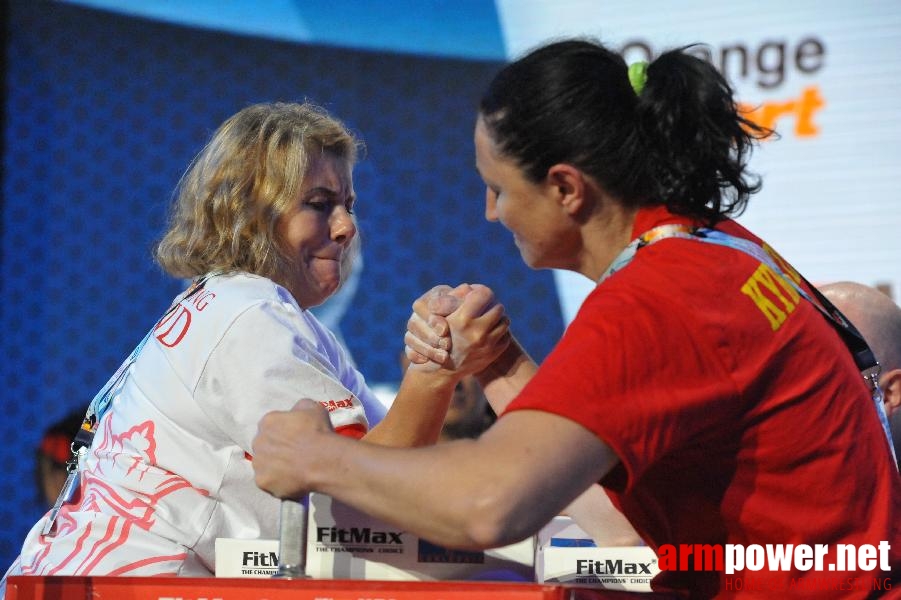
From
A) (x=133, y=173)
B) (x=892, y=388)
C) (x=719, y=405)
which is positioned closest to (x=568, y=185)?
(x=719, y=405)

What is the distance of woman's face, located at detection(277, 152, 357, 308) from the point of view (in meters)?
2.10

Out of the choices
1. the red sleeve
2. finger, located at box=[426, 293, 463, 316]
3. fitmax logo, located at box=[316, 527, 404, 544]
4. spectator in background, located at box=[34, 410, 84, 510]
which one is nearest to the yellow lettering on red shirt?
the red sleeve

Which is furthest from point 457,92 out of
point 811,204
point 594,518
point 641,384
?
point 641,384

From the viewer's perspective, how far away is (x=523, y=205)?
1.40m

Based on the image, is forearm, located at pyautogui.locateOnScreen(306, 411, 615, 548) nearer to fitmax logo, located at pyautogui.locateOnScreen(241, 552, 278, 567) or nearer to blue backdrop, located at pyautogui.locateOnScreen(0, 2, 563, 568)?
fitmax logo, located at pyautogui.locateOnScreen(241, 552, 278, 567)

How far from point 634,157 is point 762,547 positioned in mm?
486

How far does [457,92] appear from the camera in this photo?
162 inches

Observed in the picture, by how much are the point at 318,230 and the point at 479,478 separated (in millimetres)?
1123

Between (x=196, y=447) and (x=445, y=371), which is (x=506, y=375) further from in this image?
(x=196, y=447)

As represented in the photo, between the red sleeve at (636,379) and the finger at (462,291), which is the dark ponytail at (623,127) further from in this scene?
the finger at (462,291)

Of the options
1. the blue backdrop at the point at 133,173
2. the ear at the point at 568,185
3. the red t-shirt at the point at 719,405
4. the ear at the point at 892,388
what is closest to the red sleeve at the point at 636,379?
the red t-shirt at the point at 719,405

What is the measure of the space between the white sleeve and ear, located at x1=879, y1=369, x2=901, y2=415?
43.0 inches

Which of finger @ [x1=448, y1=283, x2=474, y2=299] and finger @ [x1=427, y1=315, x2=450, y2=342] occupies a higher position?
finger @ [x1=448, y1=283, x2=474, y2=299]

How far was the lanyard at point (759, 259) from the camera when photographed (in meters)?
1.30
